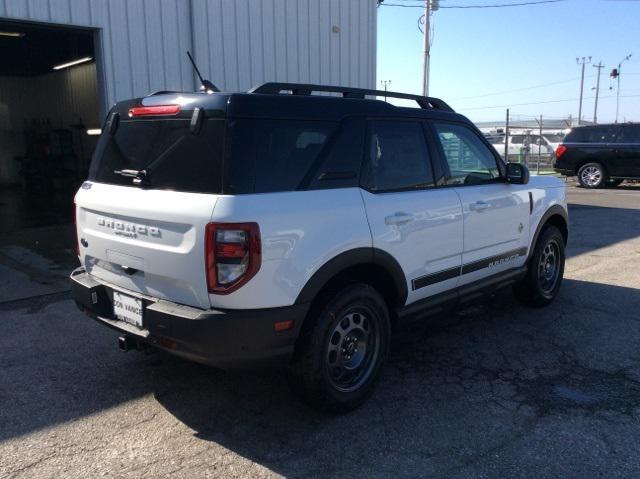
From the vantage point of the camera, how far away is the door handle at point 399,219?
3579mm

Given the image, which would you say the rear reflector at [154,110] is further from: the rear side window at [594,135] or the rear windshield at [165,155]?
the rear side window at [594,135]

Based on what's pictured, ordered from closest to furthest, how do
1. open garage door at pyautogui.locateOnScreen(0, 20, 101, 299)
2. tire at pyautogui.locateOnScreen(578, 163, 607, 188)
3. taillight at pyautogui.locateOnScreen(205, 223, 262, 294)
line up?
taillight at pyautogui.locateOnScreen(205, 223, 262, 294)
open garage door at pyautogui.locateOnScreen(0, 20, 101, 299)
tire at pyautogui.locateOnScreen(578, 163, 607, 188)

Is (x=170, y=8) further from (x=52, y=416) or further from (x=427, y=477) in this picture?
(x=427, y=477)

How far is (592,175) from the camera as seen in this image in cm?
1748

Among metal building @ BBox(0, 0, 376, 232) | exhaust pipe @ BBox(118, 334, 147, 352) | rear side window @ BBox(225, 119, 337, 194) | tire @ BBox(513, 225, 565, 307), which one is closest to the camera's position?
rear side window @ BBox(225, 119, 337, 194)

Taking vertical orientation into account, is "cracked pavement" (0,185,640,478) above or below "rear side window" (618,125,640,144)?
below

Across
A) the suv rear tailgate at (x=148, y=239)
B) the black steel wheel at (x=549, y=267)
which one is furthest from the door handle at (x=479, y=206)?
the suv rear tailgate at (x=148, y=239)

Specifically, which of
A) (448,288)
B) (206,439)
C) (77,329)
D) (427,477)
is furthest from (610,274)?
(77,329)

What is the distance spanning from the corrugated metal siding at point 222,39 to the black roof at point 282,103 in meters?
4.42

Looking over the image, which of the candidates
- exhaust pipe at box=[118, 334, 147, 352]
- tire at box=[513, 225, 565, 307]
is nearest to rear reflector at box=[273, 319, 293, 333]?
exhaust pipe at box=[118, 334, 147, 352]

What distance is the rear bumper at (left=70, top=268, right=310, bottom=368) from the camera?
2883mm

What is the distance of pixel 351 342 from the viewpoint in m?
3.57

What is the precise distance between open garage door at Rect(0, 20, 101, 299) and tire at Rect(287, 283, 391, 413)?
29.4 feet

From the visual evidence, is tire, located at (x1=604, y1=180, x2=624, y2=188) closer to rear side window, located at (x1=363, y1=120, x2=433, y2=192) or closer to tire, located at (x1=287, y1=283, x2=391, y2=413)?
rear side window, located at (x1=363, y1=120, x2=433, y2=192)
